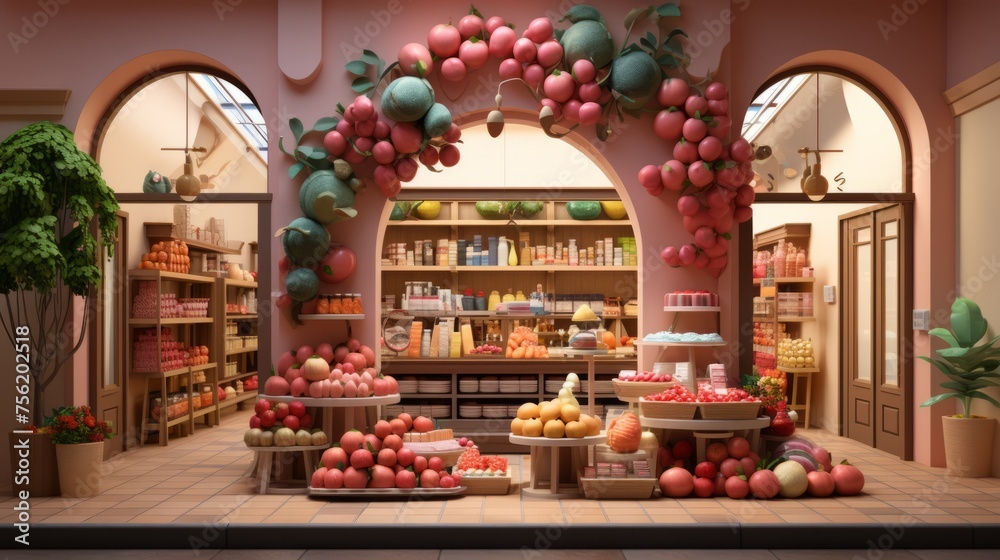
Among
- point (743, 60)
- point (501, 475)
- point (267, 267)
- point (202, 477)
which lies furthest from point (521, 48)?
point (202, 477)

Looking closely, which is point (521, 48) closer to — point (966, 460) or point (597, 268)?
point (597, 268)

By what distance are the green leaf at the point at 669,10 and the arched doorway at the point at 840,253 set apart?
3.68 ft

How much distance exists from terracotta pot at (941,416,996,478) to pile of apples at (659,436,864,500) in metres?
1.16

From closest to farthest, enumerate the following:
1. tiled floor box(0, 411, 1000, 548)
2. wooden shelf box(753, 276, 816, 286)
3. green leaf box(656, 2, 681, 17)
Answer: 1. tiled floor box(0, 411, 1000, 548)
2. green leaf box(656, 2, 681, 17)
3. wooden shelf box(753, 276, 816, 286)

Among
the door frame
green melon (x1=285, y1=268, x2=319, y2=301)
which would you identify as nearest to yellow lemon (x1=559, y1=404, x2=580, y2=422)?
green melon (x1=285, y1=268, x2=319, y2=301)

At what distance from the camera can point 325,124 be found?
23.1ft

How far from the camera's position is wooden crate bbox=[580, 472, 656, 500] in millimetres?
6129

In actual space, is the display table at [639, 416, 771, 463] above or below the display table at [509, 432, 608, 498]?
above

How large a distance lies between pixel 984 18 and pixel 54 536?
7.73 m

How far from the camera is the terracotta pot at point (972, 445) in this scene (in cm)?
680

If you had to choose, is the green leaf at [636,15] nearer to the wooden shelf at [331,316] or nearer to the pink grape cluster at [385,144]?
the pink grape cluster at [385,144]

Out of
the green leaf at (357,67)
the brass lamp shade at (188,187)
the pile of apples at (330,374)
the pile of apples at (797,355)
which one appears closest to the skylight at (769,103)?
the pile of apples at (797,355)

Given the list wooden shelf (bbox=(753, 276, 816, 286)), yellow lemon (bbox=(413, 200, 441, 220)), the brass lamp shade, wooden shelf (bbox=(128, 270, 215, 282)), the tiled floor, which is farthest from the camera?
wooden shelf (bbox=(753, 276, 816, 286))

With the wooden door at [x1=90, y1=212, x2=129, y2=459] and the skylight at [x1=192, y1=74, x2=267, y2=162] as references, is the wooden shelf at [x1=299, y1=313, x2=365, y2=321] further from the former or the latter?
the skylight at [x1=192, y1=74, x2=267, y2=162]
